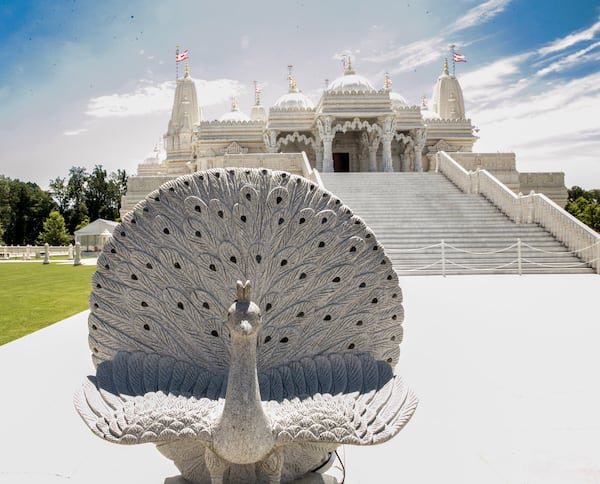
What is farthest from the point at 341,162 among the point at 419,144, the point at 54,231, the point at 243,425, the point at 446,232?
the point at 54,231

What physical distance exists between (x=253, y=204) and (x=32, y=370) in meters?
3.29

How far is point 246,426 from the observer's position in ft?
5.51

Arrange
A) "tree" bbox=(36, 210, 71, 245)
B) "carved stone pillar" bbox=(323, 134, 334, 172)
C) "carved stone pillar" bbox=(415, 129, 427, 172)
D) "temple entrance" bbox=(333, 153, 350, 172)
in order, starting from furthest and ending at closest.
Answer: "tree" bbox=(36, 210, 71, 245) → "temple entrance" bbox=(333, 153, 350, 172) → "carved stone pillar" bbox=(415, 129, 427, 172) → "carved stone pillar" bbox=(323, 134, 334, 172)

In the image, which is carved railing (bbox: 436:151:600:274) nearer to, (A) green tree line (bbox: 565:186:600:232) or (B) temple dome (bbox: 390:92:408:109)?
(B) temple dome (bbox: 390:92:408:109)

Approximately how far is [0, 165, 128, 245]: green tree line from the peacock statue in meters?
54.3

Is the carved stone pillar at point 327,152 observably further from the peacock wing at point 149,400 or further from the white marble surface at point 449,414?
the peacock wing at point 149,400

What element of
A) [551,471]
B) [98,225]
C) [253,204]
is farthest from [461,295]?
[98,225]

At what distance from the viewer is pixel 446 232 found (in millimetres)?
15453

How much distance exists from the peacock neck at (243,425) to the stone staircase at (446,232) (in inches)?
455

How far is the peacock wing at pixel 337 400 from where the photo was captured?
1.72 m

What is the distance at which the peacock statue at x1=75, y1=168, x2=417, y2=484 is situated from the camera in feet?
6.78

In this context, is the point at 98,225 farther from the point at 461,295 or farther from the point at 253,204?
the point at 253,204

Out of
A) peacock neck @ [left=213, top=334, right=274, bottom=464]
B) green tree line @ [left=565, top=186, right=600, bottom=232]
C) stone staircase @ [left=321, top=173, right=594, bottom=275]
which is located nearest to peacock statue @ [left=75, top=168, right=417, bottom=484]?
peacock neck @ [left=213, top=334, right=274, bottom=464]

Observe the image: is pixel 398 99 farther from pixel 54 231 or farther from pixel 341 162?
pixel 54 231
